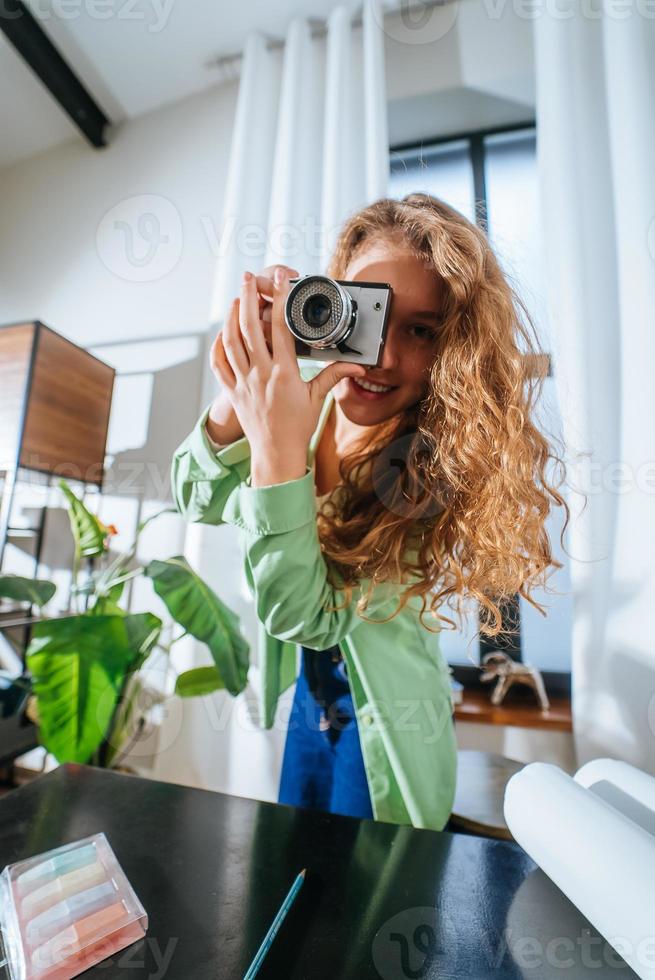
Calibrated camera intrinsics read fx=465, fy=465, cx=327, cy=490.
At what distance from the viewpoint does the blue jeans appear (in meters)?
0.65

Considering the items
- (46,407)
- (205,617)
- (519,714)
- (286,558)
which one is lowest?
(519,714)

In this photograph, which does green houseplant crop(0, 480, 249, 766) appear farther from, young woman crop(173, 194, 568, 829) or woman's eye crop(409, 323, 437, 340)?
woman's eye crop(409, 323, 437, 340)

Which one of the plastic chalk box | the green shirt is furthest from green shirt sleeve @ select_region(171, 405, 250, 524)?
the plastic chalk box

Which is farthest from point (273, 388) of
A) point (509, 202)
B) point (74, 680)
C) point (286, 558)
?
point (509, 202)

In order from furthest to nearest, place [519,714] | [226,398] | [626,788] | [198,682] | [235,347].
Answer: [519,714]
[198,682]
[226,398]
[235,347]
[626,788]

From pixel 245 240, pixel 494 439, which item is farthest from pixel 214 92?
pixel 494 439

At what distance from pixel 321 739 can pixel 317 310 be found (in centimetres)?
59

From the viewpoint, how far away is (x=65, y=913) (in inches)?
11.1

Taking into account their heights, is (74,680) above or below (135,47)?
below

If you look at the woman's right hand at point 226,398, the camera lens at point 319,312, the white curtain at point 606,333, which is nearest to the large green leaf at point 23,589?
the woman's right hand at point 226,398

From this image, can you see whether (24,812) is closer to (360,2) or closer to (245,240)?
(245,240)

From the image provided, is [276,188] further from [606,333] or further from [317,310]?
[317,310]

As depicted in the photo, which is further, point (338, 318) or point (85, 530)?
point (85, 530)

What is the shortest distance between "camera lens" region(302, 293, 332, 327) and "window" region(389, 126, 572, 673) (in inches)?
28.8
